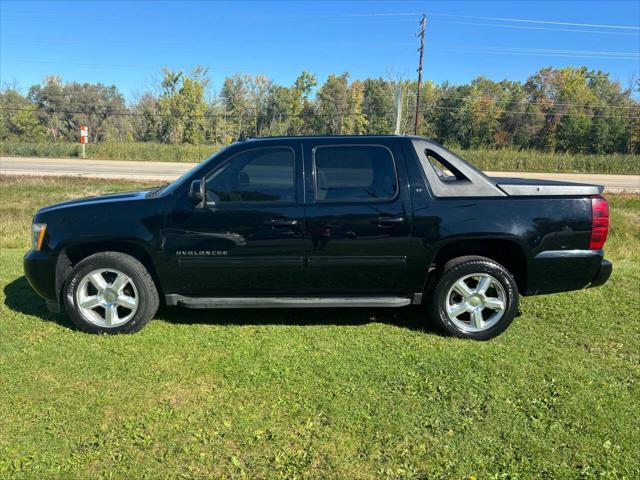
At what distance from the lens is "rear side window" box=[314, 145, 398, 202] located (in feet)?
13.2

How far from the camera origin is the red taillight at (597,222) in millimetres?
3980

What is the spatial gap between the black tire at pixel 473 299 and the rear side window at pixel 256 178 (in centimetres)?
155

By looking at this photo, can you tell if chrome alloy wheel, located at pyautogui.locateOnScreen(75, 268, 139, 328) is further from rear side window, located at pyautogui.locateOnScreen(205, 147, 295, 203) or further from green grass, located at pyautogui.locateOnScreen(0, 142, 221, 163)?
green grass, located at pyautogui.locateOnScreen(0, 142, 221, 163)

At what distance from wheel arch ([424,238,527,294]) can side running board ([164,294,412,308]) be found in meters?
0.40

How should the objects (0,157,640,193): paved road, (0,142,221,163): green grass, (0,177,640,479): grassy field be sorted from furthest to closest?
(0,142,221,163): green grass < (0,157,640,193): paved road < (0,177,640,479): grassy field

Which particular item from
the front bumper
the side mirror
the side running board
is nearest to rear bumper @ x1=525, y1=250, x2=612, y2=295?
the side running board

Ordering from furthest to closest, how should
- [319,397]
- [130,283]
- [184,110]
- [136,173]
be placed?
1. [184,110]
2. [136,173]
3. [130,283]
4. [319,397]

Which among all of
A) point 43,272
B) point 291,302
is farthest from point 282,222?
point 43,272

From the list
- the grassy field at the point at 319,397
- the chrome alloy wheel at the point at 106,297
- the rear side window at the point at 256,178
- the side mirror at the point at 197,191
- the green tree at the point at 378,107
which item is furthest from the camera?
the green tree at the point at 378,107

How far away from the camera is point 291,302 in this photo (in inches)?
163

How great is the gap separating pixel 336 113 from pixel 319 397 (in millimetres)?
57847

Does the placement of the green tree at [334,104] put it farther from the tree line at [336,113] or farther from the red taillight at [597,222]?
the red taillight at [597,222]

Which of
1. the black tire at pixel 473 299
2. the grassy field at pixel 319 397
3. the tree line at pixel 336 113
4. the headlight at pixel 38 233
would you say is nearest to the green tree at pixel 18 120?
the tree line at pixel 336 113

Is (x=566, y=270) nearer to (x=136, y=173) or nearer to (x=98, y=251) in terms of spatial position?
(x=98, y=251)
